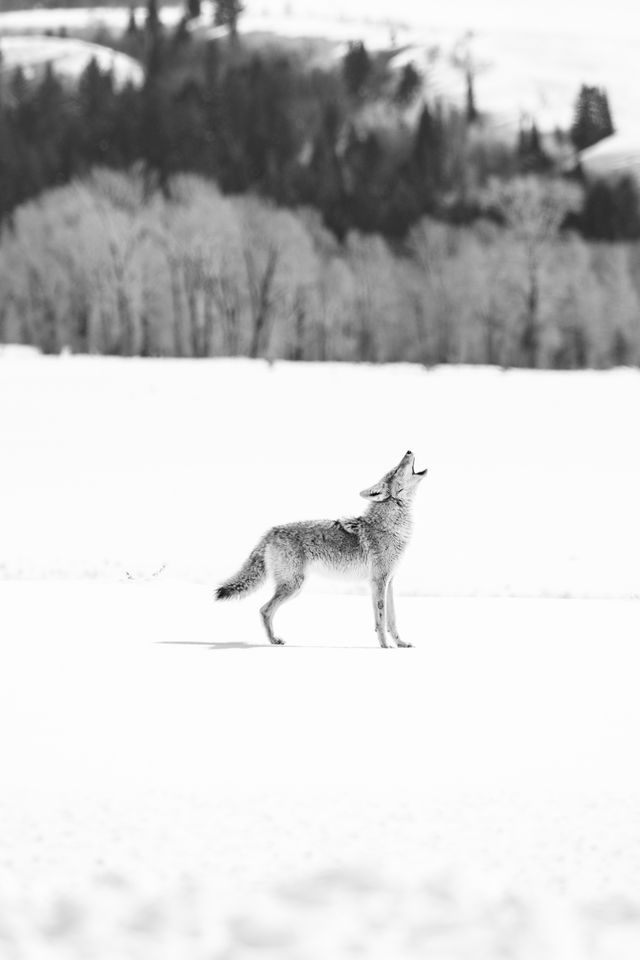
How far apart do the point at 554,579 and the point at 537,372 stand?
24996mm

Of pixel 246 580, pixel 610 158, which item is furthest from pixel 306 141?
pixel 246 580

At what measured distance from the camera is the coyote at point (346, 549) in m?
9.70

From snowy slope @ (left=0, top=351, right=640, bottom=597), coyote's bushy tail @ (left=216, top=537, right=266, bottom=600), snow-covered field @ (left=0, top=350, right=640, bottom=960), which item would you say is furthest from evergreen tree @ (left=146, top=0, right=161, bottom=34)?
coyote's bushy tail @ (left=216, top=537, right=266, bottom=600)

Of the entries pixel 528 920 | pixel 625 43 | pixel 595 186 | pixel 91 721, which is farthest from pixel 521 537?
pixel 625 43

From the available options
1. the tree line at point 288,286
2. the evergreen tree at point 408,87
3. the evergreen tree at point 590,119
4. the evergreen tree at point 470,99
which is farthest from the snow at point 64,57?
the tree line at point 288,286

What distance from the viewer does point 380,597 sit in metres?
9.70

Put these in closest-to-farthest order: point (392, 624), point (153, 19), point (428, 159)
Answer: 1. point (392, 624)
2. point (428, 159)
3. point (153, 19)

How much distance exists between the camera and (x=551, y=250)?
57.6m

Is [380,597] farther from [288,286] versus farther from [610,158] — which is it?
[610,158]

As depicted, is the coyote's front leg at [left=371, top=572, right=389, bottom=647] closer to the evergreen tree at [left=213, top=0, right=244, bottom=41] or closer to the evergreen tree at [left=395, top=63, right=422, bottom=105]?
the evergreen tree at [left=395, top=63, right=422, bottom=105]

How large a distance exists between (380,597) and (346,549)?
432 mm

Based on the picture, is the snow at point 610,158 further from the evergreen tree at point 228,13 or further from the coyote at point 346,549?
the coyote at point 346,549

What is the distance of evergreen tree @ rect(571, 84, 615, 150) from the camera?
70750mm

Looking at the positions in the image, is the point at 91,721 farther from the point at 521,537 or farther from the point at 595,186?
the point at 595,186
